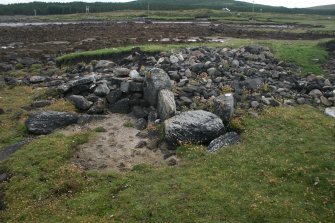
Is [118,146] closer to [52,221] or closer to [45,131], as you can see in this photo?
[45,131]

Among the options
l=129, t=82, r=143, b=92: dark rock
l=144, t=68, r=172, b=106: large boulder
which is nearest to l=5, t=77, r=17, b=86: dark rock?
l=129, t=82, r=143, b=92: dark rock

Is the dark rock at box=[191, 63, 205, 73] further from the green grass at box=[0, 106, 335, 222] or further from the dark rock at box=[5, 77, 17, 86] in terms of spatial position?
the dark rock at box=[5, 77, 17, 86]

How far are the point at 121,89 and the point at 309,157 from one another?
14442 millimetres

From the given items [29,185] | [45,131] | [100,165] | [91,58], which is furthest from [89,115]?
[91,58]

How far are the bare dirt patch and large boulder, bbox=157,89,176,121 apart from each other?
215cm

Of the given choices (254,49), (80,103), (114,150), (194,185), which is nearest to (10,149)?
(114,150)

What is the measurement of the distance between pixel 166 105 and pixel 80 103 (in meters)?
6.99

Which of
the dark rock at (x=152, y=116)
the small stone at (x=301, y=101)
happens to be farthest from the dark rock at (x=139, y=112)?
the small stone at (x=301, y=101)

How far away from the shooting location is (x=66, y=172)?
18156mm

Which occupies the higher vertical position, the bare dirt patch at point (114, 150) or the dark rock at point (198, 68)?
the dark rock at point (198, 68)

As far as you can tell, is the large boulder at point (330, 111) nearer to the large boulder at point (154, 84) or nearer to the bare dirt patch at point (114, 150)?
the large boulder at point (154, 84)

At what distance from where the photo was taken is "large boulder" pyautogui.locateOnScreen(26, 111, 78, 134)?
76.2 ft

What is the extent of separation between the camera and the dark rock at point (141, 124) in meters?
23.9

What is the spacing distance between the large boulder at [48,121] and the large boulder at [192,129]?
23.6 ft
